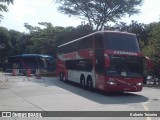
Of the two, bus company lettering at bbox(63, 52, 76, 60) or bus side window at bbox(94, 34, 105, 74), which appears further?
bus company lettering at bbox(63, 52, 76, 60)

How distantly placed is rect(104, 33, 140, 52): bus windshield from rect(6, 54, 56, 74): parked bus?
29658 mm

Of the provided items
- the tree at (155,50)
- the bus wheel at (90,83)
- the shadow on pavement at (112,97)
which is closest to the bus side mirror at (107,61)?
the shadow on pavement at (112,97)

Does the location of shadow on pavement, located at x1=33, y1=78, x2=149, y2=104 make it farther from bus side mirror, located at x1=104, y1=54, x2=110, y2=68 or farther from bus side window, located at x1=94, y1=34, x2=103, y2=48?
bus side window, located at x1=94, y1=34, x2=103, y2=48

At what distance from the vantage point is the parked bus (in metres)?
50.4

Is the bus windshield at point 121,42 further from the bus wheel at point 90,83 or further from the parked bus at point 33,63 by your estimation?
the parked bus at point 33,63

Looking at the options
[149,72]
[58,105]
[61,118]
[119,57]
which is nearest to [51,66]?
[149,72]

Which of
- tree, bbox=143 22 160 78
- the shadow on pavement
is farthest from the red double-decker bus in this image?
tree, bbox=143 22 160 78

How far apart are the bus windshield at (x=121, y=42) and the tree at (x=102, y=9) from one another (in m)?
27.1

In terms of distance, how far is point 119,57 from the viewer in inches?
763

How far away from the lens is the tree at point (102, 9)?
47125 millimetres

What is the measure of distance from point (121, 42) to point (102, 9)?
27.7 meters

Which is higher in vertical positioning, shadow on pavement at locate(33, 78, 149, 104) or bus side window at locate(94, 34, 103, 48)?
bus side window at locate(94, 34, 103, 48)

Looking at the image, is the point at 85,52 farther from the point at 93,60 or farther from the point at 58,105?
the point at 58,105

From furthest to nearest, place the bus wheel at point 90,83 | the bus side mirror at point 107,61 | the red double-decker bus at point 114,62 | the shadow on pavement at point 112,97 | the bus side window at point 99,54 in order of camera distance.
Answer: the bus wheel at point 90,83 < the bus side window at point 99,54 < the red double-decker bus at point 114,62 < the bus side mirror at point 107,61 < the shadow on pavement at point 112,97
